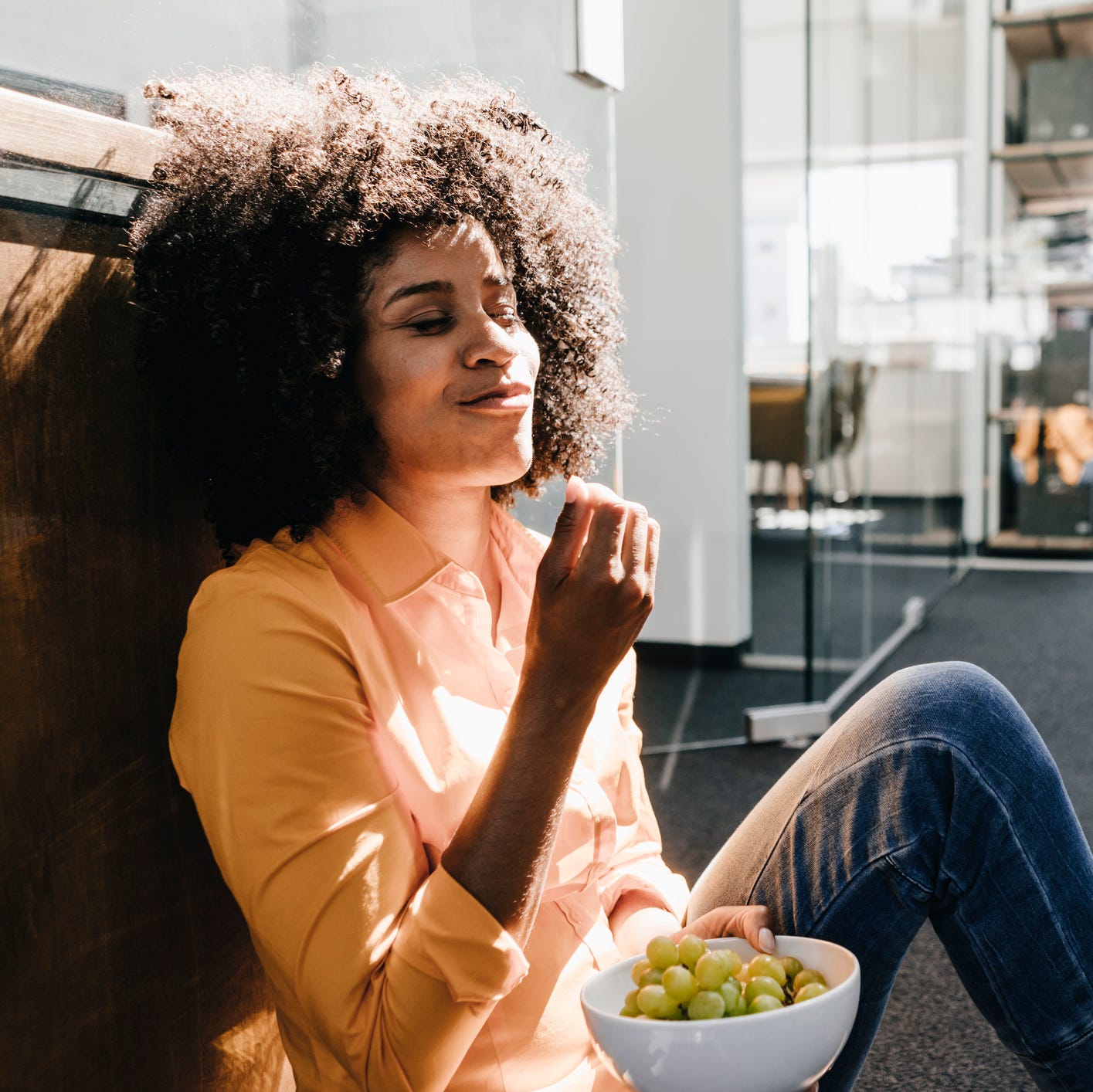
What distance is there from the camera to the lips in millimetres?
1105

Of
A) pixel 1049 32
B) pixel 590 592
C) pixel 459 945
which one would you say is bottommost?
pixel 459 945

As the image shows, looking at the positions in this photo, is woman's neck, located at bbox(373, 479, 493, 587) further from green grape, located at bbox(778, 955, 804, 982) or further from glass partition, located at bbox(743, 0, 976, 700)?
glass partition, located at bbox(743, 0, 976, 700)

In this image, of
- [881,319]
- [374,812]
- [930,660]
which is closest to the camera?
[374,812]

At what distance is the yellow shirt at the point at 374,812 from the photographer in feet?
2.83

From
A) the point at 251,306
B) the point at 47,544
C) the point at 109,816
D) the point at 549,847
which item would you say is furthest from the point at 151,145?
the point at 549,847

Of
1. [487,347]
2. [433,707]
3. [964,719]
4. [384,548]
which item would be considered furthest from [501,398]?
[964,719]

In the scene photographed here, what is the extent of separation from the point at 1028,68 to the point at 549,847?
5.88 meters

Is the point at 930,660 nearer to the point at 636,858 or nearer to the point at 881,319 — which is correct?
the point at 881,319

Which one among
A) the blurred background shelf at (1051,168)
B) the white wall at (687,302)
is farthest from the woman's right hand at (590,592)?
the blurred background shelf at (1051,168)

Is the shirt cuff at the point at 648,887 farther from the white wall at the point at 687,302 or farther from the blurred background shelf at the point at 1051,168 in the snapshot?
the blurred background shelf at the point at 1051,168

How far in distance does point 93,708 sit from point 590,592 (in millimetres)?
437

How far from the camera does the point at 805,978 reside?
0.89 m

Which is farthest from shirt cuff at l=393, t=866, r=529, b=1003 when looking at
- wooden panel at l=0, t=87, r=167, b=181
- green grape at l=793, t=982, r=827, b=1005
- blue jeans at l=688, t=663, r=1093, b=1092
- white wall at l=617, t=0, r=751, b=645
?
white wall at l=617, t=0, r=751, b=645

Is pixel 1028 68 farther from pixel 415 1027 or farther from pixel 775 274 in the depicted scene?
pixel 415 1027
